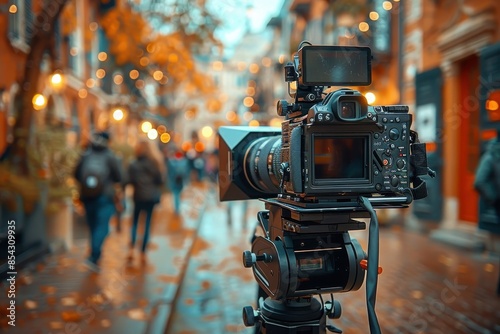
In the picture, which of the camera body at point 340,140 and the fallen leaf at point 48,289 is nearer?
the camera body at point 340,140

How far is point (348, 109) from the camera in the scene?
2098 millimetres

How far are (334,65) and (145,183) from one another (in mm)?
5412

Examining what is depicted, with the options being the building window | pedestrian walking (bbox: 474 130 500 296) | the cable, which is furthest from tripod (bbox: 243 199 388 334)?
the building window

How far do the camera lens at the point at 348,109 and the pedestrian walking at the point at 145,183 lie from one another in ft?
18.1

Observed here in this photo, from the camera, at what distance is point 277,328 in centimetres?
245

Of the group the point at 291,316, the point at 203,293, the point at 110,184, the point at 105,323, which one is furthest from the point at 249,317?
the point at 110,184

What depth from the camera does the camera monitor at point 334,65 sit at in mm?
2197

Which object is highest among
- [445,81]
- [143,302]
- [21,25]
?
[21,25]

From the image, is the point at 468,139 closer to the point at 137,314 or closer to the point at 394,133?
the point at 137,314

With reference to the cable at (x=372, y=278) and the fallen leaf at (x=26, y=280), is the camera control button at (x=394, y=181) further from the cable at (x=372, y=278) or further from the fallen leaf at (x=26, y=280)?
the fallen leaf at (x=26, y=280)

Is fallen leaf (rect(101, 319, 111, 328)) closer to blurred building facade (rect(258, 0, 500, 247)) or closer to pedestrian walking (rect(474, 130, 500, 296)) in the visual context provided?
pedestrian walking (rect(474, 130, 500, 296))

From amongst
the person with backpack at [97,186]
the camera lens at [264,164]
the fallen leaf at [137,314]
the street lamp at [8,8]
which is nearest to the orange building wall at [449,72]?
the person with backpack at [97,186]

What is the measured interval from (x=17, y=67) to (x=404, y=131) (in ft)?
29.5

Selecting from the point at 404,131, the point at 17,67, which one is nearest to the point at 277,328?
the point at 404,131
